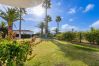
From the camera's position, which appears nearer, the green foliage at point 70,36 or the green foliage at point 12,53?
the green foliage at point 12,53

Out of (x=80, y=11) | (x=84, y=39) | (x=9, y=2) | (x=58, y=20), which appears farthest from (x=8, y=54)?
(x=58, y=20)

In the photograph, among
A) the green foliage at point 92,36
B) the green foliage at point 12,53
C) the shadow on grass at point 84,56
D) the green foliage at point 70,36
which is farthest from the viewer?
the green foliage at point 70,36

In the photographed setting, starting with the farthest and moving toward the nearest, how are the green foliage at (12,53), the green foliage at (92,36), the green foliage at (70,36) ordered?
1. the green foliage at (70,36)
2. the green foliage at (92,36)
3. the green foliage at (12,53)

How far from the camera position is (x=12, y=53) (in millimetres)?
1989

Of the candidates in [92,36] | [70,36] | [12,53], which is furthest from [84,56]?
[70,36]

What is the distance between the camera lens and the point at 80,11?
26000 mm

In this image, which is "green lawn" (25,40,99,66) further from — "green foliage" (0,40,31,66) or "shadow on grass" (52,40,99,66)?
"green foliage" (0,40,31,66)

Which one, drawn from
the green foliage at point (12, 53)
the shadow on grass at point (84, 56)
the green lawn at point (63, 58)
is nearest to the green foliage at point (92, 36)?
the shadow on grass at point (84, 56)

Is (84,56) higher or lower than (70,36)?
lower

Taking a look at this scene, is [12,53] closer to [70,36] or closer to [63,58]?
[63,58]

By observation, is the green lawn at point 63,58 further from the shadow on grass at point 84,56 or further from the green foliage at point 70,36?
the green foliage at point 70,36

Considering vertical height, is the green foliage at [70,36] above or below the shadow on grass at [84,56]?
above

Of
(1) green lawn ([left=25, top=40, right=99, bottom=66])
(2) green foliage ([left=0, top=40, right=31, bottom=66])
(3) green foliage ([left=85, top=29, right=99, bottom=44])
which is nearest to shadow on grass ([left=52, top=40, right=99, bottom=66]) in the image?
(1) green lawn ([left=25, top=40, right=99, bottom=66])

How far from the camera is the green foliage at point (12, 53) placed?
198 centimetres
